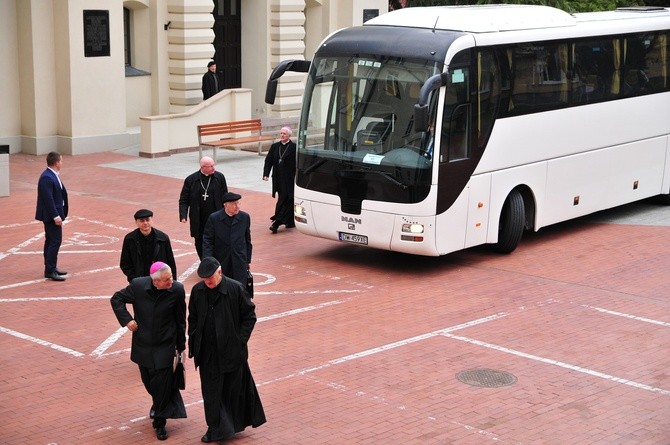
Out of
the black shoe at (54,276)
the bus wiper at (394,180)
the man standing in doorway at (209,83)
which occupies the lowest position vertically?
the black shoe at (54,276)

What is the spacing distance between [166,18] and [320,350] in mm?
19055

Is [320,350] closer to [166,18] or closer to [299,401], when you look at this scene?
[299,401]

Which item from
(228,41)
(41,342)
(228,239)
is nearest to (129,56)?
(228,41)

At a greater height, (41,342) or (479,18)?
(479,18)

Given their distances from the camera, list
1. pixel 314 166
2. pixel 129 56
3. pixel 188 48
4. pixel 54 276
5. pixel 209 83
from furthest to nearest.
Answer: pixel 129 56
pixel 188 48
pixel 209 83
pixel 314 166
pixel 54 276

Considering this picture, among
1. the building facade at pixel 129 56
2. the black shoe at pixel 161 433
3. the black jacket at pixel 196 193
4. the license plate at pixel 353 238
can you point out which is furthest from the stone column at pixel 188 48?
the black shoe at pixel 161 433

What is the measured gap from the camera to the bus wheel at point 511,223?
1861 centimetres

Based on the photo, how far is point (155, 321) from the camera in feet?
35.8

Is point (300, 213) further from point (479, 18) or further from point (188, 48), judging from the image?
point (188, 48)

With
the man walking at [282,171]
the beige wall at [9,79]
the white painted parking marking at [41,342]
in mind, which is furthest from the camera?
the beige wall at [9,79]

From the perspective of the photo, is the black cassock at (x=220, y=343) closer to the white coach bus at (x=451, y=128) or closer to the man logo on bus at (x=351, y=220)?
the white coach bus at (x=451, y=128)

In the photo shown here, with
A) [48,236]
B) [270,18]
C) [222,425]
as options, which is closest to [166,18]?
[270,18]

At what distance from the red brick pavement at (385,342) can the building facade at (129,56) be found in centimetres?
731

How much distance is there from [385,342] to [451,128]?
14.1ft
